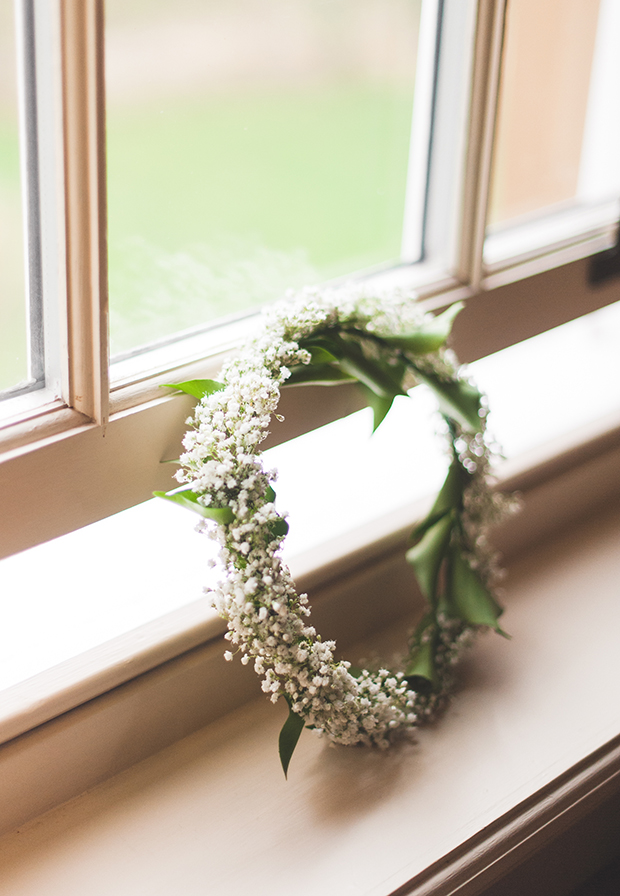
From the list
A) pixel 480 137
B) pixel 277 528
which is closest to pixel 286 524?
pixel 277 528

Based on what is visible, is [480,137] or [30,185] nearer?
[30,185]

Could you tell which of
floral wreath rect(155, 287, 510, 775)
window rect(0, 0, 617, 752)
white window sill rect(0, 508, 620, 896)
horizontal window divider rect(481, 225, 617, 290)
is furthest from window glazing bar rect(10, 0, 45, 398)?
horizontal window divider rect(481, 225, 617, 290)

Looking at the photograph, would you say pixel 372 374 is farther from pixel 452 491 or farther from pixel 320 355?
pixel 452 491

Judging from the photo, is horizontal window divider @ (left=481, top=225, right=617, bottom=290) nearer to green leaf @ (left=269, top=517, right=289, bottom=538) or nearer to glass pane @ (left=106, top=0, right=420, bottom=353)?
glass pane @ (left=106, top=0, right=420, bottom=353)

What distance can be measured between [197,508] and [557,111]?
0.74 m

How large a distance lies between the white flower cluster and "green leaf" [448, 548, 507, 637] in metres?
0.15

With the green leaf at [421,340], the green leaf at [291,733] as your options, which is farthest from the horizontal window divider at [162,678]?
the green leaf at [421,340]

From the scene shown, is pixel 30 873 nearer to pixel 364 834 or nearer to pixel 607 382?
pixel 364 834

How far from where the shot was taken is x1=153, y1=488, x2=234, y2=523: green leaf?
22.5 inches

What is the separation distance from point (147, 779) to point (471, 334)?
0.53m

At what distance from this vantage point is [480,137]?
0.79 metres

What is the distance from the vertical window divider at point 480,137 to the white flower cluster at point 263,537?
0.77ft

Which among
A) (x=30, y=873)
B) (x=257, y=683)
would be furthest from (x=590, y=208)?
(x=30, y=873)

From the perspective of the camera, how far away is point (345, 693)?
0.65 meters
